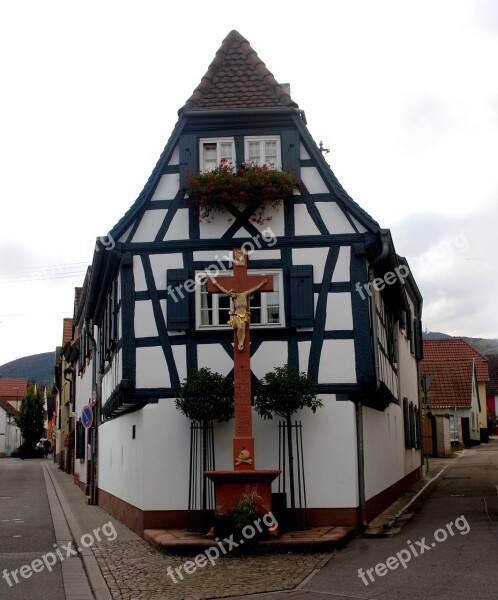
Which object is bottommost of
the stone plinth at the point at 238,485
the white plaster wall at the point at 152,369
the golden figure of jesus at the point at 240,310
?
the stone plinth at the point at 238,485

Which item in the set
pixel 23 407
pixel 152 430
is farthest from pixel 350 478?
pixel 23 407

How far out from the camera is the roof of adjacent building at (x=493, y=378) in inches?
3305

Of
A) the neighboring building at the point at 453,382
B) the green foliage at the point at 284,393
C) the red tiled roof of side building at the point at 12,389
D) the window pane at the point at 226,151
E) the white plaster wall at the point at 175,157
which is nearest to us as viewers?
the green foliage at the point at 284,393

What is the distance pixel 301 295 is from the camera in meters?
15.4

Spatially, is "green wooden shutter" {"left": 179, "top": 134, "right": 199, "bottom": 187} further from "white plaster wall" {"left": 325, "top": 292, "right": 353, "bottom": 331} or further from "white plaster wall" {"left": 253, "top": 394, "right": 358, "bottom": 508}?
"white plaster wall" {"left": 253, "top": 394, "right": 358, "bottom": 508}

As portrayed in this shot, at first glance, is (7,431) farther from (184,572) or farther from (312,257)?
(184,572)

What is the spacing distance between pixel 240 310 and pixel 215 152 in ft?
12.7

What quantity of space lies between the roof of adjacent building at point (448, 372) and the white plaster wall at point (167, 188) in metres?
34.2

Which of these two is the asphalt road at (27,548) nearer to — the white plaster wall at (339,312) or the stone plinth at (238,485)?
the stone plinth at (238,485)

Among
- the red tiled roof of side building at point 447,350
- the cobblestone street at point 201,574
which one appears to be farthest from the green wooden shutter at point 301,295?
the red tiled roof of side building at point 447,350

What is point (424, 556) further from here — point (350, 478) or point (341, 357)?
point (341, 357)

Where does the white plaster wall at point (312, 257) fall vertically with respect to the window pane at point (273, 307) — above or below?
above

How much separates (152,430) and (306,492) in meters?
2.84

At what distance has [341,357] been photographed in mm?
15305
